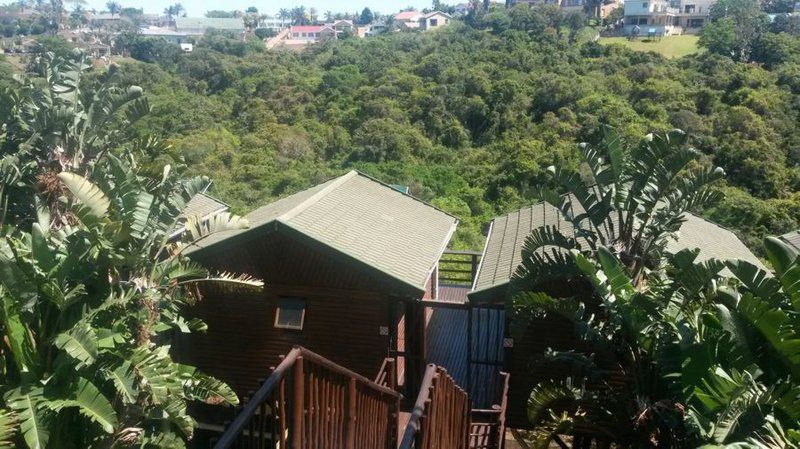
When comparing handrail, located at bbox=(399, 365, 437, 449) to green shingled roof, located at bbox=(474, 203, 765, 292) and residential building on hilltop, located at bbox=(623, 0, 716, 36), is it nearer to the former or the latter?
green shingled roof, located at bbox=(474, 203, 765, 292)

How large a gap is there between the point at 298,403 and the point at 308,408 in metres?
0.16

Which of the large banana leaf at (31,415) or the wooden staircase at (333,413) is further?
the large banana leaf at (31,415)

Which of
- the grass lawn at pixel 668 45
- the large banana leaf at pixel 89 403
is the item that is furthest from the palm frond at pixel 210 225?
the grass lawn at pixel 668 45

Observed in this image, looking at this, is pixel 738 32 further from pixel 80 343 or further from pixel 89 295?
pixel 80 343

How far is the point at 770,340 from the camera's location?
5.82m

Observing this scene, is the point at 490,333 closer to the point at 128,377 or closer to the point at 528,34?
the point at 128,377

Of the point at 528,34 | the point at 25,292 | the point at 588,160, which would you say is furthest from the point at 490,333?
the point at 528,34

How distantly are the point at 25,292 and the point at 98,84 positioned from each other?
3945mm

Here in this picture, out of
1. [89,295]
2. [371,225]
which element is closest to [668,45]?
[371,225]

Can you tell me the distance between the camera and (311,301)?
1037cm

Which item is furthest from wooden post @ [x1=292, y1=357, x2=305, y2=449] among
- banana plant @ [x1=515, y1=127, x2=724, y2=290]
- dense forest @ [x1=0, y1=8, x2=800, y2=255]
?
dense forest @ [x1=0, y1=8, x2=800, y2=255]

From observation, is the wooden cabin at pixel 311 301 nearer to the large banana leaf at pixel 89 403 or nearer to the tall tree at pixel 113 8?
the large banana leaf at pixel 89 403

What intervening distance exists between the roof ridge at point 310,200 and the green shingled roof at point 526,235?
10.1ft

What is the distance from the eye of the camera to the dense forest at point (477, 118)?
2847cm
